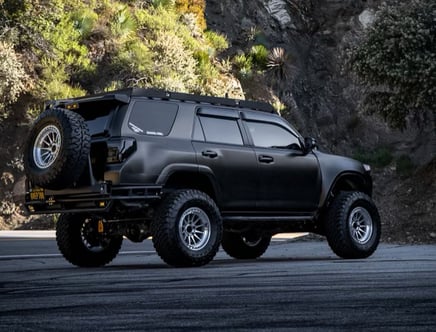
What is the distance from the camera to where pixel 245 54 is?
4350 cm

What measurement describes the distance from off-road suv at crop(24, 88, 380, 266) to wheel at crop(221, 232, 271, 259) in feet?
1.93

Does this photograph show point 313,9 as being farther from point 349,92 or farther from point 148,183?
point 148,183

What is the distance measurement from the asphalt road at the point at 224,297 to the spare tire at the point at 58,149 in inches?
43.8

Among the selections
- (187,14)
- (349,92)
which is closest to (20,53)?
(187,14)

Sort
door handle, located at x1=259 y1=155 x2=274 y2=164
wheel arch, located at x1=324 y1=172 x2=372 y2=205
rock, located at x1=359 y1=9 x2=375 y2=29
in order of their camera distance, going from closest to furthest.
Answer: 1. door handle, located at x1=259 y1=155 x2=274 y2=164
2. wheel arch, located at x1=324 y1=172 x2=372 y2=205
3. rock, located at x1=359 y1=9 x2=375 y2=29

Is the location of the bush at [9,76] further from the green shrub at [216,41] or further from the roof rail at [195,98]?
the roof rail at [195,98]

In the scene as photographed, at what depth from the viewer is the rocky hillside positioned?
136 feet

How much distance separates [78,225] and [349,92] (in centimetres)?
3535

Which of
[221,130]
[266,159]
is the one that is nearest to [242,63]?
[266,159]

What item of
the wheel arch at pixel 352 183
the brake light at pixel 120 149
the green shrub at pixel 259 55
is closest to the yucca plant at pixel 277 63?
the green shrub at pixel 259 55

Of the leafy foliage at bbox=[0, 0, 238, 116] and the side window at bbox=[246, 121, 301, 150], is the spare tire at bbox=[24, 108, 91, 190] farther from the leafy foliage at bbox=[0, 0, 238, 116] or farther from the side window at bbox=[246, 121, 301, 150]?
the leafy foliage at bbox=[0, 0, 238, 116]

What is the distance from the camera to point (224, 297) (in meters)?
6.79

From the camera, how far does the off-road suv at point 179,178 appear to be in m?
10.3

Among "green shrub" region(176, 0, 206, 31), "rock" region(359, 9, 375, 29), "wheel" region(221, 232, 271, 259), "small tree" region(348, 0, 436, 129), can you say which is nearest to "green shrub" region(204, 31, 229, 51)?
"green shrub" region(176, 0, 206, 31)
